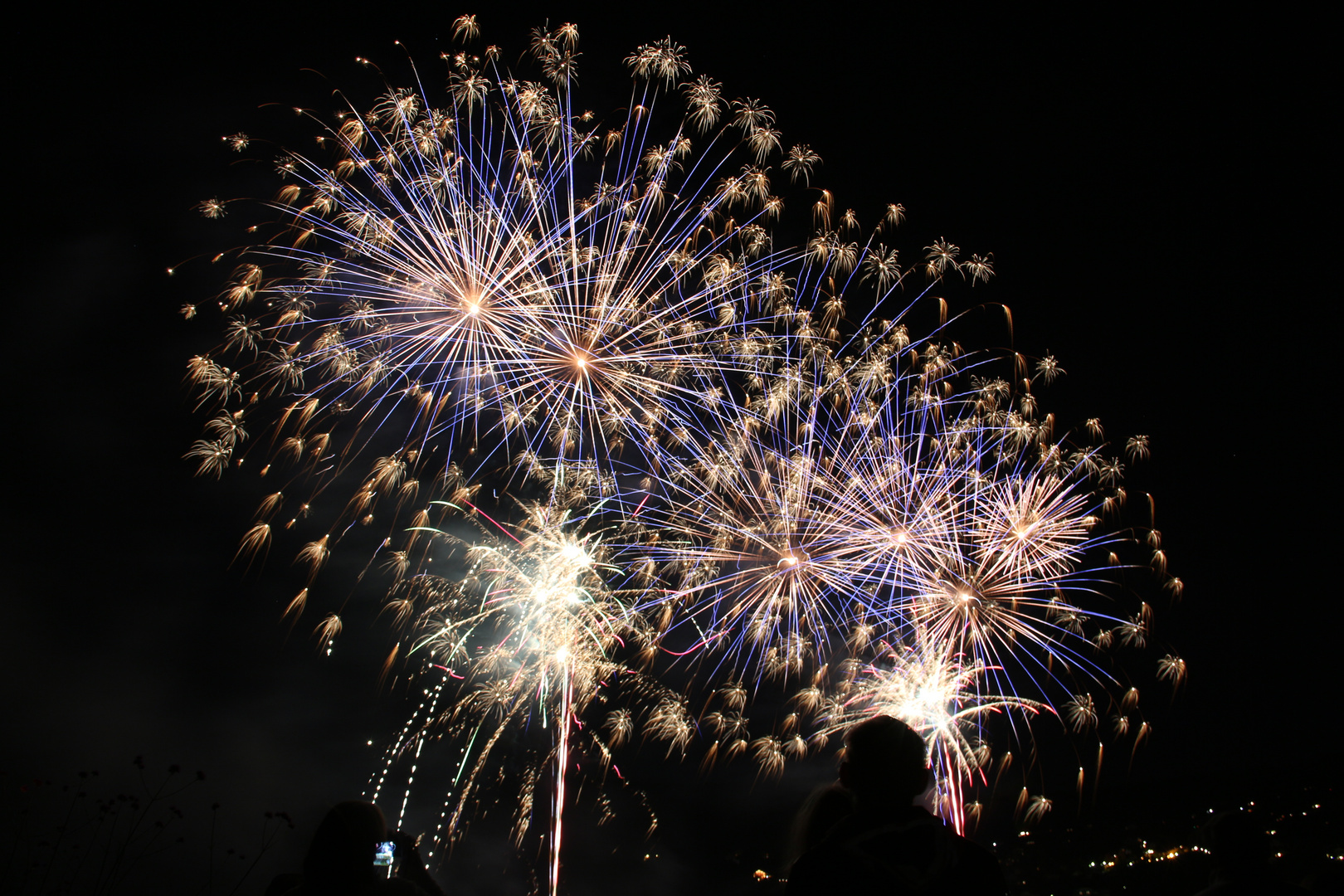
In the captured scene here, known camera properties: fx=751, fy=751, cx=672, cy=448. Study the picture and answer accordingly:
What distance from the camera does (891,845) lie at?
2.93 meters

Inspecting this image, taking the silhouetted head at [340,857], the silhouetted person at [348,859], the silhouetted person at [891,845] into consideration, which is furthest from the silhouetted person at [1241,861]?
the silhouetted head at [340,857]

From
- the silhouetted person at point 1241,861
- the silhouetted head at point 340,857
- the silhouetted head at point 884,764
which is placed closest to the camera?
the silhouetted head at point 884,764

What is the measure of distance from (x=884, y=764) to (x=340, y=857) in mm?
2630

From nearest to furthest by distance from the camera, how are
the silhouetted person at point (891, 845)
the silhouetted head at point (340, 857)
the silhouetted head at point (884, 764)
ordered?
1. the silhouetted person at point (891, 845)
2. the silhouetted head at point (884, 764)
3. the silhouetted head at point (340, 857)

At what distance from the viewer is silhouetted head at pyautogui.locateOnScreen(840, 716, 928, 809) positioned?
3109 mm

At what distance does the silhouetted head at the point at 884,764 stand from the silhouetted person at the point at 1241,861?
2772 millimetres

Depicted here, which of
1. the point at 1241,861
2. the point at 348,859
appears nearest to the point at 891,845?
the point at 348,859

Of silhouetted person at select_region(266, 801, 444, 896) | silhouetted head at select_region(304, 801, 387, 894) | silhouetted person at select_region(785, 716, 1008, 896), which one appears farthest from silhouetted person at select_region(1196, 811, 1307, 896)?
silhouetted head at select_region(304, 801, 387, 894)

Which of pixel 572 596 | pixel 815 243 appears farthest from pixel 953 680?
A: pixel 815 243

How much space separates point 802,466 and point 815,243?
15.3ft

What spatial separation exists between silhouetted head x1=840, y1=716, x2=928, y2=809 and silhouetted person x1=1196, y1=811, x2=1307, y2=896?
277 cm

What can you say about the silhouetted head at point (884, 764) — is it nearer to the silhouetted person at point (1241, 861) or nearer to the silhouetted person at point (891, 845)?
the silhouetted person at point (891, 845)

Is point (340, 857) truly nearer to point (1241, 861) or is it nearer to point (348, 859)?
point (348, 859)

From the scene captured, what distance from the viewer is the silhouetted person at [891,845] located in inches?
112
